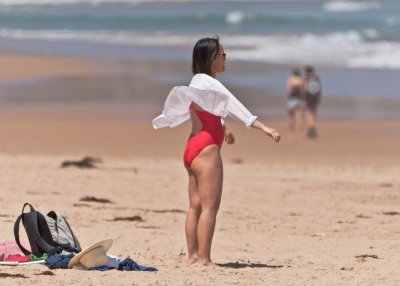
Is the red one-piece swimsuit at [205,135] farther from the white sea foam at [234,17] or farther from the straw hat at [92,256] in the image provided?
the white sea foam at [234,17]

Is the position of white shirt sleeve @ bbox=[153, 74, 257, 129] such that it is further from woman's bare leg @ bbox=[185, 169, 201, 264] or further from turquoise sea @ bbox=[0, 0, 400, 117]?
turquoise sea @ bbox=[0, 0, 400, 117]

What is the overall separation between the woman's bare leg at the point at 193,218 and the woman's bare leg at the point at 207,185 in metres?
0.05

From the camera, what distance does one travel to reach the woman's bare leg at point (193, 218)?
8.34 meters

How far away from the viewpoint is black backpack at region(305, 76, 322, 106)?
20219 mm

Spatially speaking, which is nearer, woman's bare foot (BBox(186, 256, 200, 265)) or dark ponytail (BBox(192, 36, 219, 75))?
dark ponytail (BBox(192, 36, 219, 75))

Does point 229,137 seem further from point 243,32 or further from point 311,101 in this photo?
point 243,32

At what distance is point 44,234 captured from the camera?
330 inches

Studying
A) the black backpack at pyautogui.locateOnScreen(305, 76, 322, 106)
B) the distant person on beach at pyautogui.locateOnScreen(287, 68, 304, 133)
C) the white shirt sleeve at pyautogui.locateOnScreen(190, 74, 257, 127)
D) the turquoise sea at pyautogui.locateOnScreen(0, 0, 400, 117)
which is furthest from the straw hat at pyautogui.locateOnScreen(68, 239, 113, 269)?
the turquoise sea at pyautogui.locateOnScreen(0, 0, 400, 117)

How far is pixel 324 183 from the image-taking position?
47.0 feet

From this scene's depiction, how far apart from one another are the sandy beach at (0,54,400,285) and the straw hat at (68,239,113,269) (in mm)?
158

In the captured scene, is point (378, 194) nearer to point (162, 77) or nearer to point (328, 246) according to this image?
point (328, 246)

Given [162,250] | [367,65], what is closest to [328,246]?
[162,250]

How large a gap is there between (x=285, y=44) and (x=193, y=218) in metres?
27.9

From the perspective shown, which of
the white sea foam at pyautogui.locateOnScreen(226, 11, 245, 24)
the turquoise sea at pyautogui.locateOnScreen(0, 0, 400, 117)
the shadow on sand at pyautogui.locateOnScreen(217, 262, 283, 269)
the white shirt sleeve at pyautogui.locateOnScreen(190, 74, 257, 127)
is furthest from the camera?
the white sea foam at pyautogui.locateOnScreen(226, 11, 245, 24)
